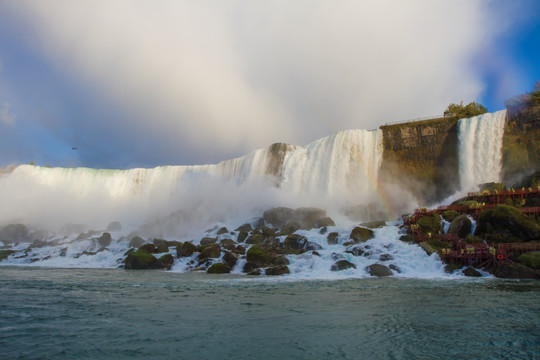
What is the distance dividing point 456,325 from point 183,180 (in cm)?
5050

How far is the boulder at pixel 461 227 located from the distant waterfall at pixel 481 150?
460 inches

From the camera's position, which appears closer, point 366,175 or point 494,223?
point 494,223

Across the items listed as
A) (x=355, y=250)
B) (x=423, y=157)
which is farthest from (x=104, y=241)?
(x=423, y=157)

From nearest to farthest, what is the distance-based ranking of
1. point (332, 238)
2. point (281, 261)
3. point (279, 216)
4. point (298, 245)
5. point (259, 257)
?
point (281, 261) < point (259, 257) < point (298, 245) < point (332, 238) < point (279, 216)

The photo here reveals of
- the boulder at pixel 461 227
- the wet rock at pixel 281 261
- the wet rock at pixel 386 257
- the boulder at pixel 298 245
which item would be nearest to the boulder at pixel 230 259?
the wet rock at pixel 281 261

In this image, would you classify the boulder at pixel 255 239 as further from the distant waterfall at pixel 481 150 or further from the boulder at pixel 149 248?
the distant waterfall at pixel 481 150

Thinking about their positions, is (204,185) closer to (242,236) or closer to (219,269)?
(242,236)

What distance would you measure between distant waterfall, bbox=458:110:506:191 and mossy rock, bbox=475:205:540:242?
42.2 ft

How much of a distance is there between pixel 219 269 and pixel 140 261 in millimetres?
6704

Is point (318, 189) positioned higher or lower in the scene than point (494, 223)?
higher

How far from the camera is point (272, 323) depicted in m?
9.02

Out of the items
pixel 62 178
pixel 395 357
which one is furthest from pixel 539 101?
pixel 62 178

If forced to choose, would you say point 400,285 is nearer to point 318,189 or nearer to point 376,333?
point 376,333

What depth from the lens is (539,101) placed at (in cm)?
3369
